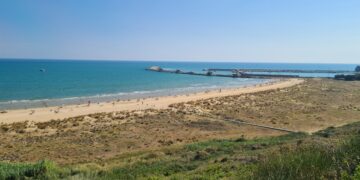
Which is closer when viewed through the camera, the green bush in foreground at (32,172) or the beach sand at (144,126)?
the green bush in foreground at (32,172)

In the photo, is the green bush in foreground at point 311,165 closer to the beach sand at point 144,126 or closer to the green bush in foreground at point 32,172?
the green bush in foreground at point 32,172

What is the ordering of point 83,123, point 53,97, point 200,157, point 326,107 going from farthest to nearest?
point 53,97
point 326,107
point 83,123
point 200,157

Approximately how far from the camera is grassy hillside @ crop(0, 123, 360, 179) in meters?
5.87

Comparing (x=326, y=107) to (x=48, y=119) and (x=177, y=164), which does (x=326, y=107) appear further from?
(x=177, y=164)

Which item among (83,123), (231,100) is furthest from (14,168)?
(231,100)

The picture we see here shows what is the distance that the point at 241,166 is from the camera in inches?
391

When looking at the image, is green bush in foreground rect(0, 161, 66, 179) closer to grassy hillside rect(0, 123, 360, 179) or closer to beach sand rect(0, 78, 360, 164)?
grassy hillside rect(0, 123, 360, 179)

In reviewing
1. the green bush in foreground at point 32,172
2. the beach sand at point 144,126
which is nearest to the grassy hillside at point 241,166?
the green bush in foreground at point 32,172

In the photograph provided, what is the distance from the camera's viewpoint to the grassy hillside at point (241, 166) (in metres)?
5.87

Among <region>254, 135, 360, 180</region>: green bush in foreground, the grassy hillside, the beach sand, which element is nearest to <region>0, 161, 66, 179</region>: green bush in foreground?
the grassy hillside

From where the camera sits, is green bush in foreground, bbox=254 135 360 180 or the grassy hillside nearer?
green bush in foreground, bbox=254 135 360 180

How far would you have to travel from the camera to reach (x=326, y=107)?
35.3m

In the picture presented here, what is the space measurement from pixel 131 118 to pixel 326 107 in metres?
16.7

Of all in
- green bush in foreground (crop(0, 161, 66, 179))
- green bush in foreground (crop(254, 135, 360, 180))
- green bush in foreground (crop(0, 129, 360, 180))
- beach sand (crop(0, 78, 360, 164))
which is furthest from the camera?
beach sand (crop(0, 78, 360, 164))
